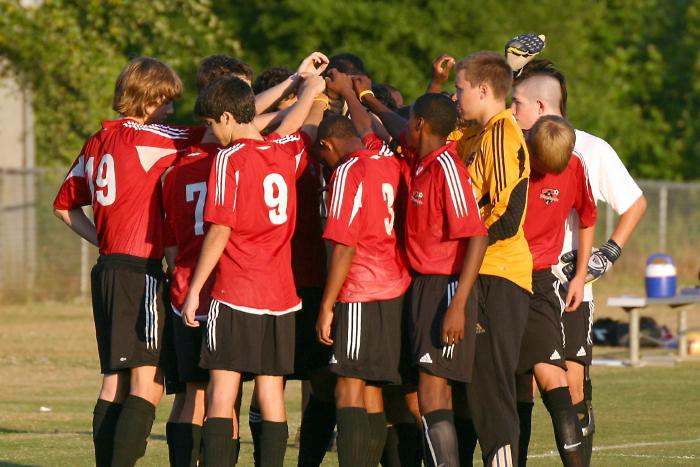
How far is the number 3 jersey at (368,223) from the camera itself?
7.17 meters

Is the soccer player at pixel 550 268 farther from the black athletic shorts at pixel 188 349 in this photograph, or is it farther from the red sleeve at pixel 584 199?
the black athletic shorts at pixel 188 349

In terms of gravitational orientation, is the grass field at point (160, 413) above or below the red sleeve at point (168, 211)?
below

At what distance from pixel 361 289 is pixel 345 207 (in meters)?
0.42

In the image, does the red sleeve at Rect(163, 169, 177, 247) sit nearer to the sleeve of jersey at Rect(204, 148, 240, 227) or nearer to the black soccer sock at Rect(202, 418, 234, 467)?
the sleeve of jersey at Rect(204, 148, 240, 227)

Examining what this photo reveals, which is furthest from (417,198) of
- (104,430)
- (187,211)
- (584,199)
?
(104,430)

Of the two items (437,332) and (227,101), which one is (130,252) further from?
(437,332)

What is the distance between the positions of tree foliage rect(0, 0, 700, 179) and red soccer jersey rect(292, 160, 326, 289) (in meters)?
14.7

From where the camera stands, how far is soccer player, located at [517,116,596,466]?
7590mm

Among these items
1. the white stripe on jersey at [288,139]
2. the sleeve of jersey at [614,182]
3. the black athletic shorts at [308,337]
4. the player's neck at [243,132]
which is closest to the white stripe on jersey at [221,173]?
the player's neck at [243,132]

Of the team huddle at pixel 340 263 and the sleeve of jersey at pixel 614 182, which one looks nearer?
the team huddle at pixel 340 263

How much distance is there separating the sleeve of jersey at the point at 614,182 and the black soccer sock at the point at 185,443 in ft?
8.69

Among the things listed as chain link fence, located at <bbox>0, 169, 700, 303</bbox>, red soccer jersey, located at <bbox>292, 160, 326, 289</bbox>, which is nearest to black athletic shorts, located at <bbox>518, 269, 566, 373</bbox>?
red soccer jersey, located at <bbox>292, 160, 326, 289</bbox>

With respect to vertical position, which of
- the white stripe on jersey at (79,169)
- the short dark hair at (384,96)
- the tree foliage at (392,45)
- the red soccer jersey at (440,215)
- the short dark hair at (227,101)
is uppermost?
the tree foliage at (392,45)

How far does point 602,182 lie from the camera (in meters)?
8.41
